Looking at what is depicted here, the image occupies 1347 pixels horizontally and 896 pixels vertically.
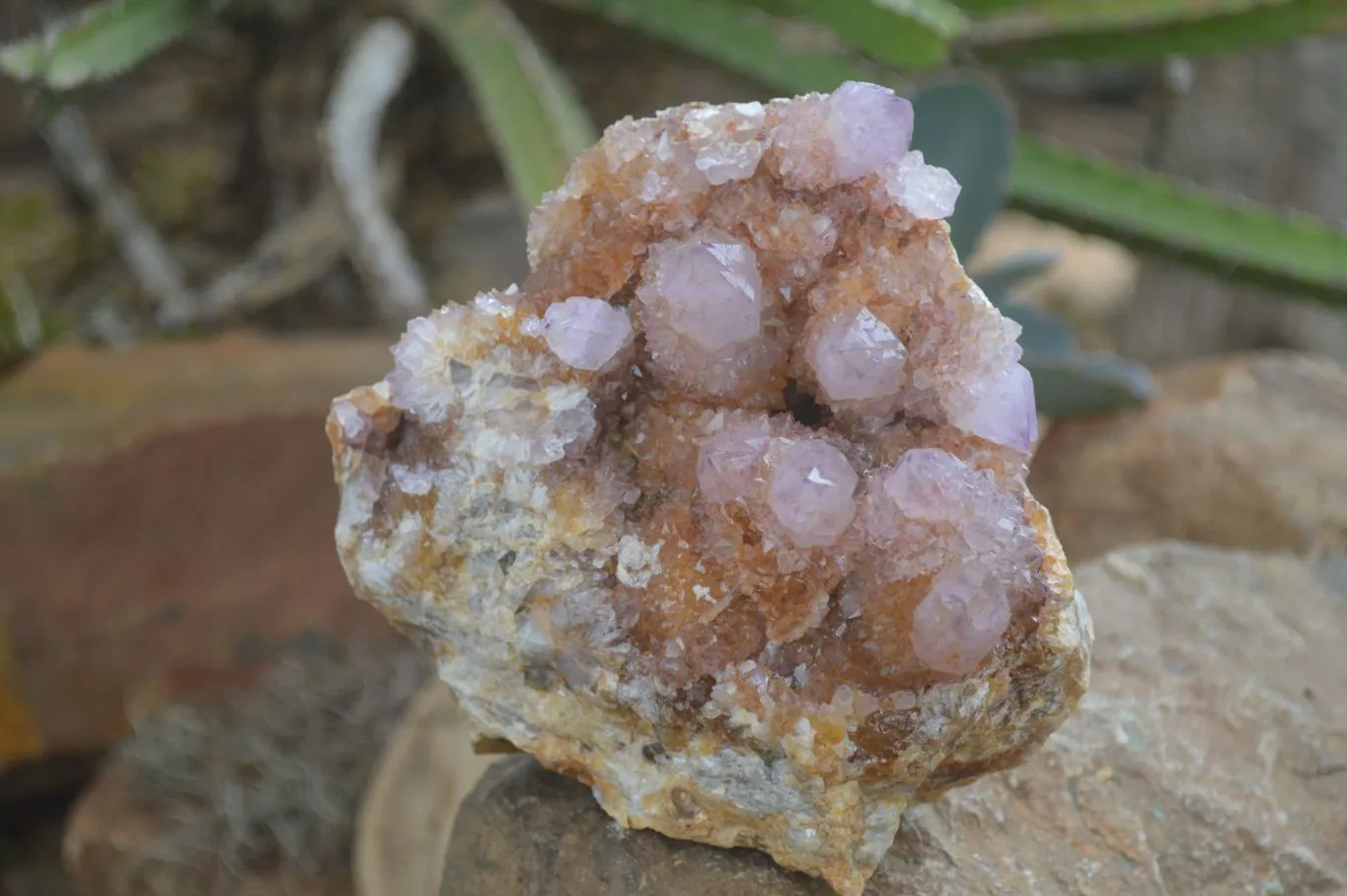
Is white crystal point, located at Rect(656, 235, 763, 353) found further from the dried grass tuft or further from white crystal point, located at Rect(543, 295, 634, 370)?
the dried grass tuft

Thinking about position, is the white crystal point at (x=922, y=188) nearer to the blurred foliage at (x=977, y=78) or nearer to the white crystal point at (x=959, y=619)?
the white crystal point at (x=959, y=619)

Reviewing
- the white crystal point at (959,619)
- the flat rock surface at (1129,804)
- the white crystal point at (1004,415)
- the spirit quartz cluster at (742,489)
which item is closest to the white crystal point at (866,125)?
the spirit quartz cluster at (742,489)

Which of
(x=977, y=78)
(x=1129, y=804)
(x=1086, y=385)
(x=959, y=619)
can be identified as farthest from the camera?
(x=977, y=78)

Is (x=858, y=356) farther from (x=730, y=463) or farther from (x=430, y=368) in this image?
(x=430, y=368)

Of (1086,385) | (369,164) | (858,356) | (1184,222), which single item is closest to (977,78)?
(1184,222)

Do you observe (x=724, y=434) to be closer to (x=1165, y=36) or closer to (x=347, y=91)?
(x=347, y=91)

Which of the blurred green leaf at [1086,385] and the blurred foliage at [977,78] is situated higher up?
the blurred foliage at [977,78]
